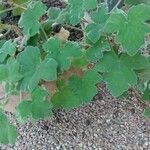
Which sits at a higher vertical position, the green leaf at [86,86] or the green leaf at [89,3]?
the green leaf at [89,3]

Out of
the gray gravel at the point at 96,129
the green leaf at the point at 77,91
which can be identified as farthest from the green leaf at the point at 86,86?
the gray gravel at the point at 96,129

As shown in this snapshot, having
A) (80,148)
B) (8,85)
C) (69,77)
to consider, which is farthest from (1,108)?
(80,148)

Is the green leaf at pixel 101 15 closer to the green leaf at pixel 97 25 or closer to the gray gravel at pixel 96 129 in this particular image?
the green leaf at pixel 97 25

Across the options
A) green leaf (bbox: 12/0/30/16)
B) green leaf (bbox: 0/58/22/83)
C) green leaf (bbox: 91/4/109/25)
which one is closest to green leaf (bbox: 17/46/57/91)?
green leaf (bbox: 0/58/22/83)

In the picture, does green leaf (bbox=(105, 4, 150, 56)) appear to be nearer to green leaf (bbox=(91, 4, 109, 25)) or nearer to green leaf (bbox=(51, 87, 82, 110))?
green leaf (bbox=(91, 4, 109, 25))

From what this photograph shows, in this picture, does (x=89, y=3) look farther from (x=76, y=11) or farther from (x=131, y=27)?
(x=131, y=27)
